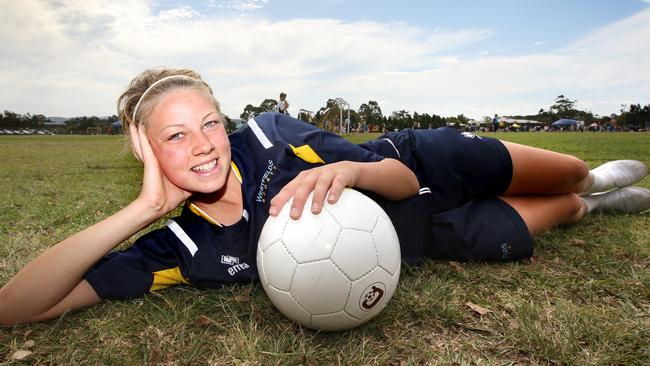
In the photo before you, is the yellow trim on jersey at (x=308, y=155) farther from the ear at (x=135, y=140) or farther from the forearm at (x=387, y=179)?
the ear at (x=135, y=140)

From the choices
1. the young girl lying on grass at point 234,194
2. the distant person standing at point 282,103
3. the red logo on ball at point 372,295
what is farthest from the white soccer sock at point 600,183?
the distant person standing at point 282,103

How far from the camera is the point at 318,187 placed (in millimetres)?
2158

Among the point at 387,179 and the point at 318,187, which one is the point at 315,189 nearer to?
the point at 318,187

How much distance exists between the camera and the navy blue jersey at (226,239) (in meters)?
2.77

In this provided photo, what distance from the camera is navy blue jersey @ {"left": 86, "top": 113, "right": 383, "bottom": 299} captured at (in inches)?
109

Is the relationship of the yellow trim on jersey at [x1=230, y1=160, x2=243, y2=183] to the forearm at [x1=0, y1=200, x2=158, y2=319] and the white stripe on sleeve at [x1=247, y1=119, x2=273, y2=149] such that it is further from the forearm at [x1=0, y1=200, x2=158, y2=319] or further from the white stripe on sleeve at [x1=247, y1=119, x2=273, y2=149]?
the forearm at [x1=0, y1=200, x2=158, y2=319]

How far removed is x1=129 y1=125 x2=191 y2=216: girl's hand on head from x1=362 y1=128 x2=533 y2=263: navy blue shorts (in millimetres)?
1476

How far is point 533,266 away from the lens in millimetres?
3268

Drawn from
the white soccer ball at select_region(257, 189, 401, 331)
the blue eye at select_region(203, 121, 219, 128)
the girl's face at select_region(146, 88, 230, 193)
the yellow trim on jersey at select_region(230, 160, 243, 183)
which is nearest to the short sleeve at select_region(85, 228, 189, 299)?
the girl's face at select_region(146, 88, 230, 193)

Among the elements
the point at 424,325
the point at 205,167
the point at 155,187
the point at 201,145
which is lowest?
the point at 424,325

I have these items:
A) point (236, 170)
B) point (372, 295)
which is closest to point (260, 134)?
point (236, 170)

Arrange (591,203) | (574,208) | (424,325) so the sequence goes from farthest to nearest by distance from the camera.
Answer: (591,203)
(574,208)
(424,325)

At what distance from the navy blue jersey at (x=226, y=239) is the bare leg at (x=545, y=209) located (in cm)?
168

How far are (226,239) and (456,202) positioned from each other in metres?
1.83
